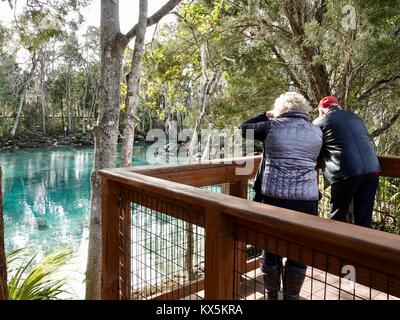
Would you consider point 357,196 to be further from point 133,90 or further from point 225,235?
point 133,90

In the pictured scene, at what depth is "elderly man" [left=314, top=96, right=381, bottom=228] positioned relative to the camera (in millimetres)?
2609

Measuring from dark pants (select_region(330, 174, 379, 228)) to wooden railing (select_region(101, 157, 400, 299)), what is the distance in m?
0.44

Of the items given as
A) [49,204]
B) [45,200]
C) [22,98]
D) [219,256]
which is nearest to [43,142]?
[22,98]

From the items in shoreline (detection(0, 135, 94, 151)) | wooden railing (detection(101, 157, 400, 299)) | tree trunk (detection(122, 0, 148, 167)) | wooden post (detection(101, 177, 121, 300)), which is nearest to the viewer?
wooden railing (detection(101, 157, 400, 299))

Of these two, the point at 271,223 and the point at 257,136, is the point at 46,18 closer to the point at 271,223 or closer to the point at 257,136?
the point at 257,136

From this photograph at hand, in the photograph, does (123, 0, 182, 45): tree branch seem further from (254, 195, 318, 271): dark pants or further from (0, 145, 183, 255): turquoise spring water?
(0, 145, 183, 255): turquoise spring water

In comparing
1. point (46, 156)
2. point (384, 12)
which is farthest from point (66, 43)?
point (384, 12)

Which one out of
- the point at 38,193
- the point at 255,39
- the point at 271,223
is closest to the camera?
the point at 271,223

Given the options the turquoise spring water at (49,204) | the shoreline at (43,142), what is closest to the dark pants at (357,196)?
the turquoise spring water at (49,204)

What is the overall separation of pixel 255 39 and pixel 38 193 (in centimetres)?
1373

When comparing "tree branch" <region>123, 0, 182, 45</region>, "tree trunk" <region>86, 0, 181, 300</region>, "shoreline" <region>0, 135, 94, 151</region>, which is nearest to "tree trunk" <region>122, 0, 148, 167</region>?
"tree branch" <region>123, 0, 182, 45</region>

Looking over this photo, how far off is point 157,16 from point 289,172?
403 cm
